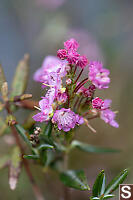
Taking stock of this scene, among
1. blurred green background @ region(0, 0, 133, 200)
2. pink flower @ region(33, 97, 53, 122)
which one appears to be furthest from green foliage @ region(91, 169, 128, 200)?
blurred green background @ region(0, 0, 133, 200)

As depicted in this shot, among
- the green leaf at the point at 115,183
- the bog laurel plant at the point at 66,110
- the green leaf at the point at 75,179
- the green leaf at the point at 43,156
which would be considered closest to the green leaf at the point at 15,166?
the bog laurel plant at the point at 66,110

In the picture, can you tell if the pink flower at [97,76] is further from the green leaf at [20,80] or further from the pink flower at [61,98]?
the green leaf at [20,80]

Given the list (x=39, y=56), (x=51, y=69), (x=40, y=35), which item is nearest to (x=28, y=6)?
(x=40, y=35)

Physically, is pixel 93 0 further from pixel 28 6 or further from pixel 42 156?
pixel 42 156

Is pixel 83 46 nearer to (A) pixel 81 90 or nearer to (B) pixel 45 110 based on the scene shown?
(A) pixel 81 90

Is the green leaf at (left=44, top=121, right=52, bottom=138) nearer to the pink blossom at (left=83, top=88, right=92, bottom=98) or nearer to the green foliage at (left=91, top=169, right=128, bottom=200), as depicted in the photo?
the pink blossom at (left=83, top=88, right=92, bottom=98)

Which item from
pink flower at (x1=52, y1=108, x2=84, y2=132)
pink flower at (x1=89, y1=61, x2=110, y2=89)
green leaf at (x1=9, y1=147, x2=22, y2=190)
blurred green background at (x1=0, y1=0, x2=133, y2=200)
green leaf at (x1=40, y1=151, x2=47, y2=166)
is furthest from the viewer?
blurred green background at (x1=0, y1=0, x2=133, y2=200)
